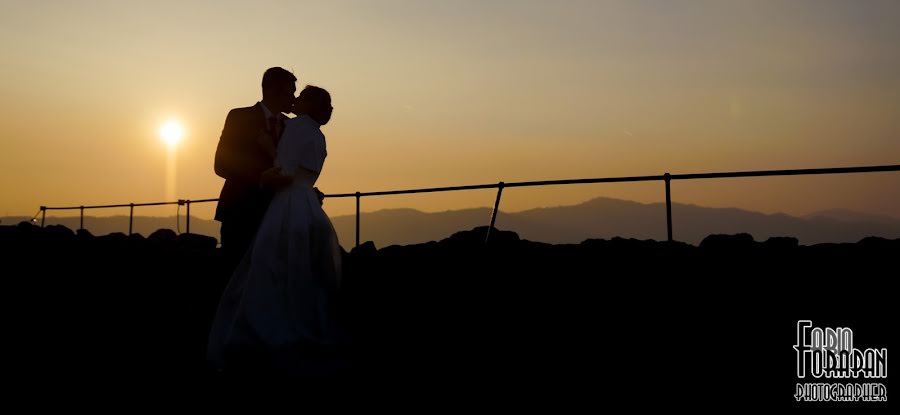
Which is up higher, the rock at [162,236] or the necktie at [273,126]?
the necktie at [273,126]

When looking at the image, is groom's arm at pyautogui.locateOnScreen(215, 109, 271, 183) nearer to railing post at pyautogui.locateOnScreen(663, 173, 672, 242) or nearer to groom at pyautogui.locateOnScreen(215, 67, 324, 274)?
groom at pyautogui.locateOnScreen(215, 67, 324, 274)

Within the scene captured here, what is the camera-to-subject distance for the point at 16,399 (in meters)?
4.77

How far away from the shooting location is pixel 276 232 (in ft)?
19.1

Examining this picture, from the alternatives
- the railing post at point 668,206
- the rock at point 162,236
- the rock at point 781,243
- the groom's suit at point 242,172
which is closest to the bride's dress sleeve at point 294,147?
the groom's suit at point 242,172

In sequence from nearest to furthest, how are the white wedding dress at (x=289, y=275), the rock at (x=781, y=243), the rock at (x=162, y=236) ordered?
the white wedding dress at (x=289, y=275) < the rock at (x=781, y=243) < the rock at (x=162, y=236)

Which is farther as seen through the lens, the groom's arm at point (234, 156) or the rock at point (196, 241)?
the rock at point (196, 241)

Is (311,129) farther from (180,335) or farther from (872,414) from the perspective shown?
(872,414)

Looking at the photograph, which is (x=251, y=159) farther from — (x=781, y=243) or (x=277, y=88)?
(x=781, y=243)

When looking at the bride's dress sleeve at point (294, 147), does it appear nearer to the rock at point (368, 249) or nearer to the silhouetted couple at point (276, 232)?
the silhouetted couple at point (276, 232)

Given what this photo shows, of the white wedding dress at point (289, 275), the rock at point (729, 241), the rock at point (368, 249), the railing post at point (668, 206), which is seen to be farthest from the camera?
the rock at point (729, 241)

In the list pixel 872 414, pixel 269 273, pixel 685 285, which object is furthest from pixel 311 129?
pixel 685 285

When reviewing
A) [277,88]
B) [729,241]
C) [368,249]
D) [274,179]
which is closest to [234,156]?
[274,179]

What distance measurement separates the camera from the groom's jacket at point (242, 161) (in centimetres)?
587

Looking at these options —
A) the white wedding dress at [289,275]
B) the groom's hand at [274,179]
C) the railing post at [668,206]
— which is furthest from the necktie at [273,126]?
the railing post at [668,206]
